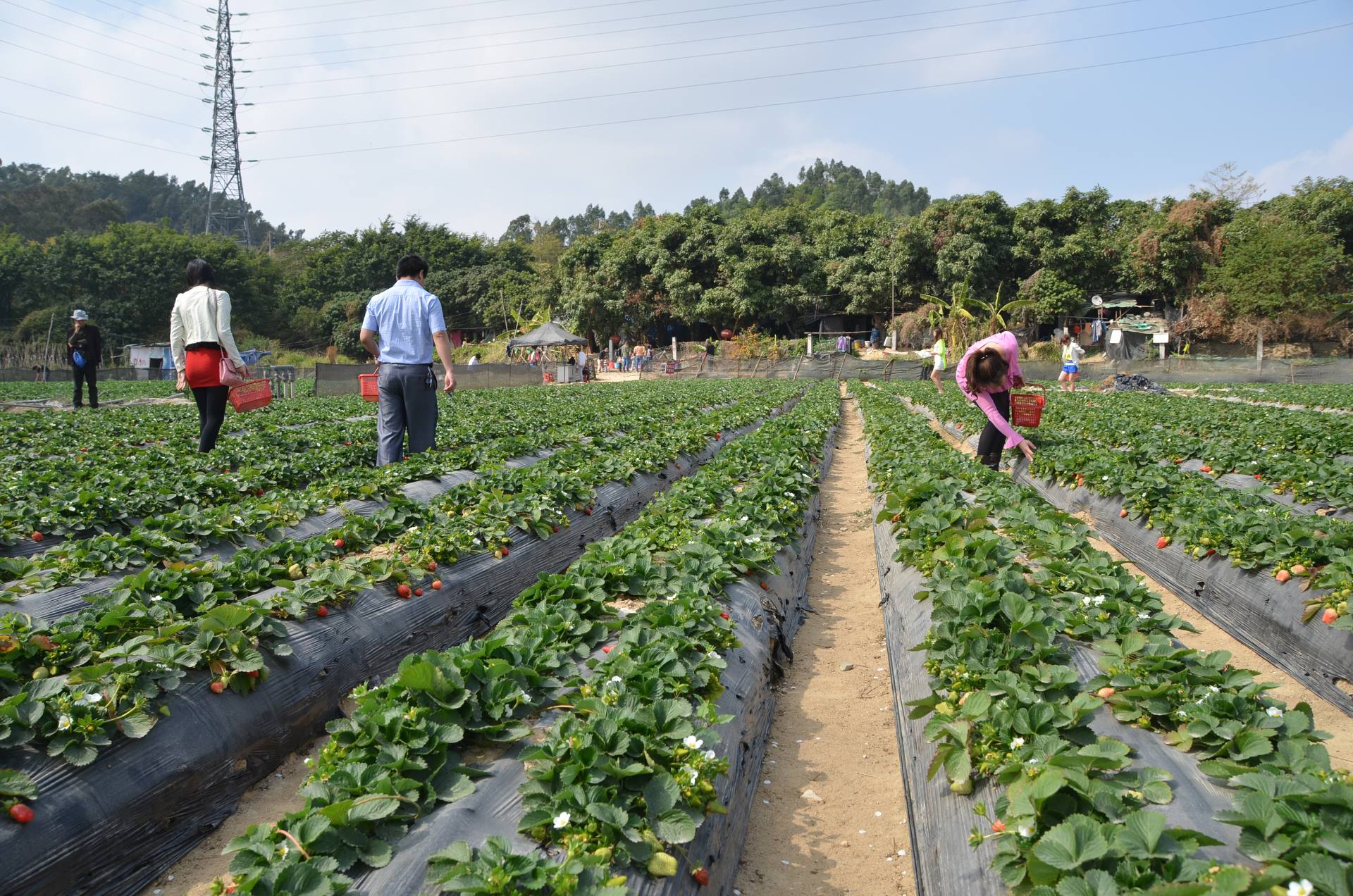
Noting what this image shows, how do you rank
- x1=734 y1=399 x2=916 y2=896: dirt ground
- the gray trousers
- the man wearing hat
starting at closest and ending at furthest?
1. x1=734 y1=399 x2=916 y2=896: dirt ground
2. the gray trousers
3. the man wearing hat

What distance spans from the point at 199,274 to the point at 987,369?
23.8ft

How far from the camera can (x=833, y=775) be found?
3432mm

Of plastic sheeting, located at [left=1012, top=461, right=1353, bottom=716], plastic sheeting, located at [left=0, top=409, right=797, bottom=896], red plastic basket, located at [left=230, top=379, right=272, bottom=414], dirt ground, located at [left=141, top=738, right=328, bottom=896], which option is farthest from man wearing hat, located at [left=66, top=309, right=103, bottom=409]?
plastic sheeting, located at [left=1012, top=461, right=1353, bottom=716]

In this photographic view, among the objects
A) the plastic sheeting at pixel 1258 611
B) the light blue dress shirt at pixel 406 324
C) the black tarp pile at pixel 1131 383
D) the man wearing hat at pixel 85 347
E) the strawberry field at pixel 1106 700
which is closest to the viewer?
the strawberry field at pixel 1106 700

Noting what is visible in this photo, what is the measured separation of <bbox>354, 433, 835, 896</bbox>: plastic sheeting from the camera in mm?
2049

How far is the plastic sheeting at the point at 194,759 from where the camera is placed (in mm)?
2270

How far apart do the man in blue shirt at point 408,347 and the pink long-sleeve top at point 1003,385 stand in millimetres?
4811

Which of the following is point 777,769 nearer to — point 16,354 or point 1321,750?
point 1321,750

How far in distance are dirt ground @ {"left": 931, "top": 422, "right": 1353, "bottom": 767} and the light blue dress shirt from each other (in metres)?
5.32

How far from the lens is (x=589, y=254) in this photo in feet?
158

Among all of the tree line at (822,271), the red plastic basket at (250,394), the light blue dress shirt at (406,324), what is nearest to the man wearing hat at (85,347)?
the red plastic basket at (250,394)

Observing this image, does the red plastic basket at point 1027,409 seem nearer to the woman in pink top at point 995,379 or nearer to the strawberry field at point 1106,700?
the woman in pink top at point 995,379

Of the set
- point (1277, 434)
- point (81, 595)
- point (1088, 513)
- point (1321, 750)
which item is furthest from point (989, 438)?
point (81, 595)

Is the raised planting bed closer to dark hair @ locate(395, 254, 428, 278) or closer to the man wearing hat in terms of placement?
dark hair @ locate(395, 254, 428, 278)
